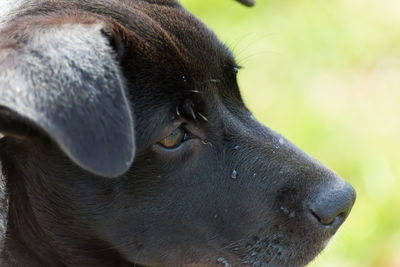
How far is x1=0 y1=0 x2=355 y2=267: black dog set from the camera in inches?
111

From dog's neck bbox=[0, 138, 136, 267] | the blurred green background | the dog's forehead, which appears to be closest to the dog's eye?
the dog's forehead

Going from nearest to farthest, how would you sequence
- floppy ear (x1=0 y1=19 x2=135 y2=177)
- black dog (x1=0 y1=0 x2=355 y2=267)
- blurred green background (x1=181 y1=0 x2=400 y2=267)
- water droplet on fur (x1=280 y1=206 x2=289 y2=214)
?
floppy ear (x1=0 y1=19 x2=135 y2=177), black dog (x1=0 y1=0 x2=355 y2=267), water droplet on fur (x1=280 y1=206 x2=289 y2=214), blurred green background (x1=181 y1=0 x2=400 y2=267)

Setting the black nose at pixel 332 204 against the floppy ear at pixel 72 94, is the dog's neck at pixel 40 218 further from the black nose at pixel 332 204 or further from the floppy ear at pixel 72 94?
the black nose at pixel 332 204

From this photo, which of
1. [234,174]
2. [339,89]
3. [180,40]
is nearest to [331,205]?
[234,174]

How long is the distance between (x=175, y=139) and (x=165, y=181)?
0.56 feet

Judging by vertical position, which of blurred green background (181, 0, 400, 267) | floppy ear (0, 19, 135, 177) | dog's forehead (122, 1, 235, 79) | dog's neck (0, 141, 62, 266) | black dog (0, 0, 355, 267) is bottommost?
blurred green background (181, 0, 400, 267)

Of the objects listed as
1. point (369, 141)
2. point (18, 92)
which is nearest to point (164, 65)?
point (18, 92)

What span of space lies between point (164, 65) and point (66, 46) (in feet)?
1.73

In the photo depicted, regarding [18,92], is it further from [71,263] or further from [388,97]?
[388,97]

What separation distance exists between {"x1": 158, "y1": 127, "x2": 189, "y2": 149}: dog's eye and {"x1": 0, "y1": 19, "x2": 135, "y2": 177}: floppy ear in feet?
1.40

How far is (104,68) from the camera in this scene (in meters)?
2.42

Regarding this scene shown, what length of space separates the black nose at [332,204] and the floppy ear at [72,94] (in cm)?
88

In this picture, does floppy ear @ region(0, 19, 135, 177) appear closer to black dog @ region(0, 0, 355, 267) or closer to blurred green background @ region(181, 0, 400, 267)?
black dog @ region(0, 0, 355, 267)

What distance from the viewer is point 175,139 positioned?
2.86 meters
